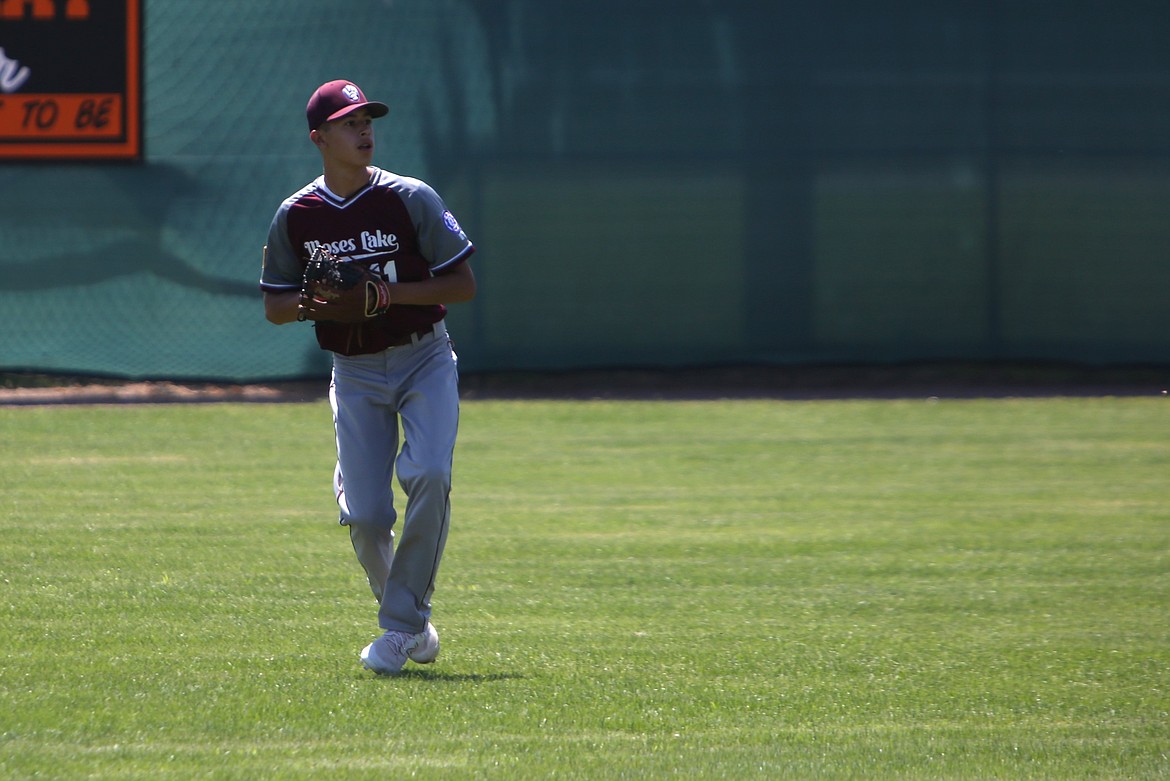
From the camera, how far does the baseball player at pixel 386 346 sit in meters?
5.05

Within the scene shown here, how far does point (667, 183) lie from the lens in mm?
14008

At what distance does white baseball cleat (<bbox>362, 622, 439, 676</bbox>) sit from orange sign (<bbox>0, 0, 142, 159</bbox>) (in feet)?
32.4

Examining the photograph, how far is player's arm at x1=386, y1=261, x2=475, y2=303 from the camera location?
16.6 ft

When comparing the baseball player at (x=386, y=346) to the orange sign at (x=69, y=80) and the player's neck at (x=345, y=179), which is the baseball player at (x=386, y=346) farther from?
the orange sign at (x=69, y=80)

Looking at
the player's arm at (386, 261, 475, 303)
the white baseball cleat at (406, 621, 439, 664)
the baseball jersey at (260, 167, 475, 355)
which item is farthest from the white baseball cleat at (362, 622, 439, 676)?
the player's arm at (386, 261, 475, 303)

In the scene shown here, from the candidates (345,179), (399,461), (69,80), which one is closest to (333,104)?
(345,179)

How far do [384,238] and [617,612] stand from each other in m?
1.85

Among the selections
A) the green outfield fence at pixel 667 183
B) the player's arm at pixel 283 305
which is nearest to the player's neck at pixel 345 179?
the player's arm at pixel 283 305

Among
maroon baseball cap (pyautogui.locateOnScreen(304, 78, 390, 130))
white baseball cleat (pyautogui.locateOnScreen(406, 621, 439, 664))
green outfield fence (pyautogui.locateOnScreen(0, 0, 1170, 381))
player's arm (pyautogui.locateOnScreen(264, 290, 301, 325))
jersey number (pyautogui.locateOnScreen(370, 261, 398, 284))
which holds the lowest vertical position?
white baseball cleat (pyautogui.locateOnScreen(406, 621, 439, 664))

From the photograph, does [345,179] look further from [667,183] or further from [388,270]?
[667,183]

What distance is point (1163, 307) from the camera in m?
14.1

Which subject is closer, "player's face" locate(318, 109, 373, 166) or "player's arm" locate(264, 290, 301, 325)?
"player's face" locate(318, 109, 373, 166)

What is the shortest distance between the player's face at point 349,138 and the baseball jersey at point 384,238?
0.46 feet

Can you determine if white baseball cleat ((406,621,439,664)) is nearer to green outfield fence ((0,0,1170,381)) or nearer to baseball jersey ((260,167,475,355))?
baseball jersey ((260,167,475,355))
